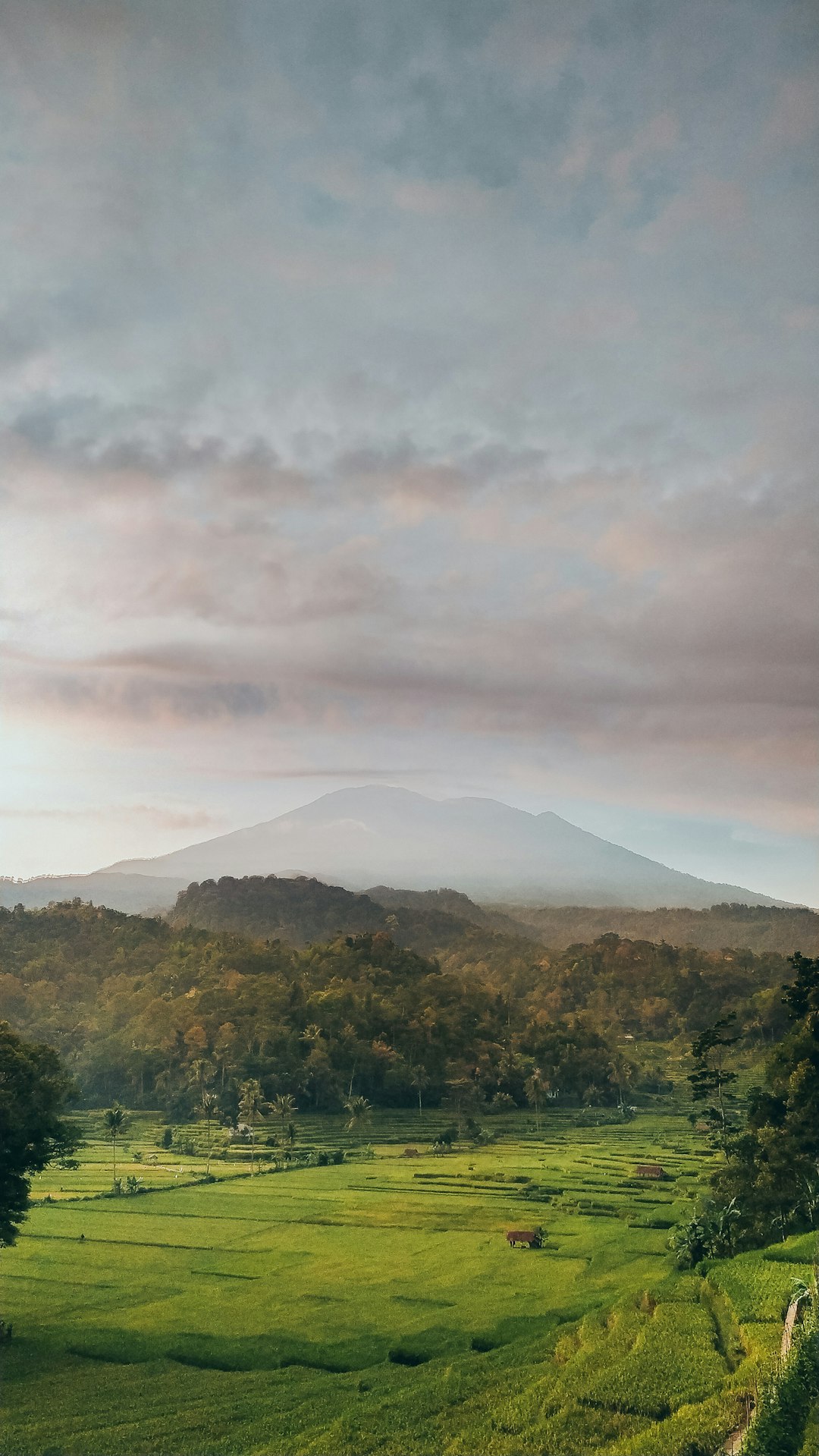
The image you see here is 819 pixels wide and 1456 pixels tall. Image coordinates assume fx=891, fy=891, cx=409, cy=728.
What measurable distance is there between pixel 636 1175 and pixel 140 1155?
22.8m

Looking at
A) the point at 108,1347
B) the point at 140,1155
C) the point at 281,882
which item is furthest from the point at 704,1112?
the point at 281,882

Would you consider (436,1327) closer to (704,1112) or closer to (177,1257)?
(177,1257)

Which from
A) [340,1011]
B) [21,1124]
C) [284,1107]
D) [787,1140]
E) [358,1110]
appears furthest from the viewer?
[340,1011]

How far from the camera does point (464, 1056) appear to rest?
207ft

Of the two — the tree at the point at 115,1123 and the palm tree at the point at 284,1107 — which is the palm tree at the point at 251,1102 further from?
the tree at the point at 115,1123

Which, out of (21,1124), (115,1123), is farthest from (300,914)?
(21,1124)

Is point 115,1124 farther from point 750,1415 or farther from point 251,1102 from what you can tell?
point 750,1415

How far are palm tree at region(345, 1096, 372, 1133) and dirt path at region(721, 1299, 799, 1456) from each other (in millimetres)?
40295

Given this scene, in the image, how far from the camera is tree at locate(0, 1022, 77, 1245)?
687 inches

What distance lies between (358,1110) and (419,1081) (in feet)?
18.4

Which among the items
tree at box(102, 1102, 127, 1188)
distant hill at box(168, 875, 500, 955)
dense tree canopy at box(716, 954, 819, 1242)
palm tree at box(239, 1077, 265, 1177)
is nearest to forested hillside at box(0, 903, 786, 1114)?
palm tree at box(239, 1077, 265, 1177)

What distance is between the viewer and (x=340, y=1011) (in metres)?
65.3

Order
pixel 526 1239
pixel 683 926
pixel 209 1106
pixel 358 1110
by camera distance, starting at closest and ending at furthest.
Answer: pixel 526 1239 → pixel 209 1106 → pixel 358 1110 → pixel 683 926

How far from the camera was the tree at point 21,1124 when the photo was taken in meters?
17.4
